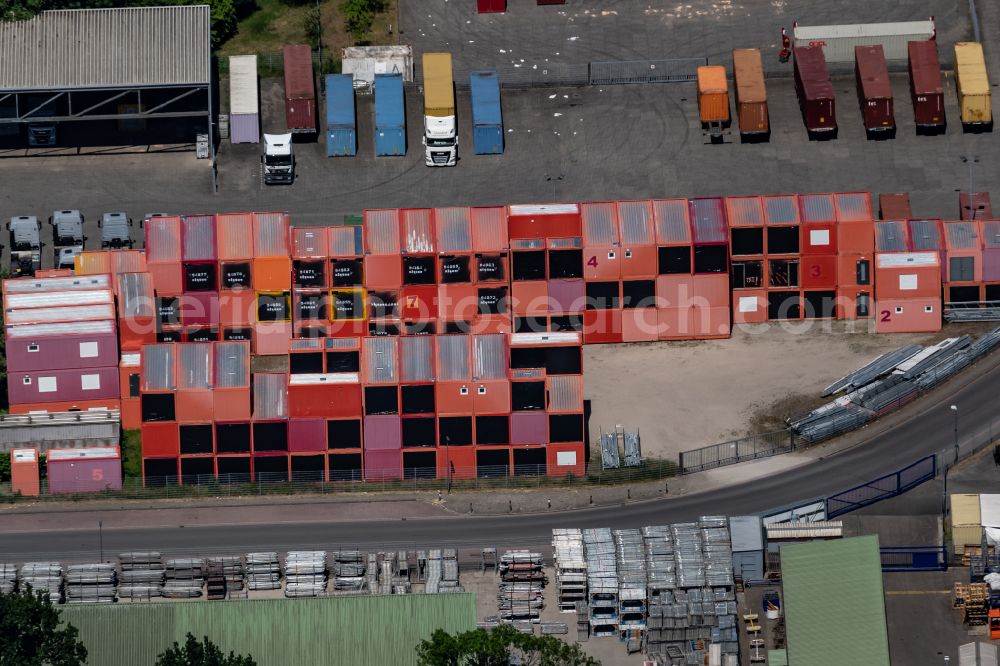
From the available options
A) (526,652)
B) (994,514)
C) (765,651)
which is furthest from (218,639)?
(994,514)

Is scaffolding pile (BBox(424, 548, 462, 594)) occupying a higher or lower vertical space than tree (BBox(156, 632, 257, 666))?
higher

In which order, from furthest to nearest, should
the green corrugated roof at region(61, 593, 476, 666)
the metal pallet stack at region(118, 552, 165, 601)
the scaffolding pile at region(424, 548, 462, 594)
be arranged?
the metal pallet stack at region(118, 552, 165, 601) < the scaffolding pile at region(424, 548, 462, 594) < the green corrugated roof at region(61, 593, 476, 666)

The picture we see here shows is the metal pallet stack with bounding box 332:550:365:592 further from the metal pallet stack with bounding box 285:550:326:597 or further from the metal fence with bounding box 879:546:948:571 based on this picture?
the metal fence with bounding box 879:546:948:571

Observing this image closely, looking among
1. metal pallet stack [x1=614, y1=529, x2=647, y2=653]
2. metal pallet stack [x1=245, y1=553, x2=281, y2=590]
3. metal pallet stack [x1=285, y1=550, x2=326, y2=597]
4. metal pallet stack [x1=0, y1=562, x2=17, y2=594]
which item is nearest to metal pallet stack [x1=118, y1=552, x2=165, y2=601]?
metal pallet stack [x1=245, y1=553, x2=281, y2=590]

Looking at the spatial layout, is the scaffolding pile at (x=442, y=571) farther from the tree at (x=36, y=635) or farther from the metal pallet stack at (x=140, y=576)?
the tree at (x=36, y=635)

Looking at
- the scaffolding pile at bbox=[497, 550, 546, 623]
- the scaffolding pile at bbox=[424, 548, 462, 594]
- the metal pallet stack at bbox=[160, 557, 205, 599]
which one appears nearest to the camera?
the scaffolding pile at bbox=[497, 550, 546, 623]

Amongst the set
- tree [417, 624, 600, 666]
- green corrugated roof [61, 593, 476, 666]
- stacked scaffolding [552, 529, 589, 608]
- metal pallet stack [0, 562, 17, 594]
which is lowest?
tree [417, 624, 600, 666]

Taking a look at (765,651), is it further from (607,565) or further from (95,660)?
(95,660)

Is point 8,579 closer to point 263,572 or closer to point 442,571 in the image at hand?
point 263,572
